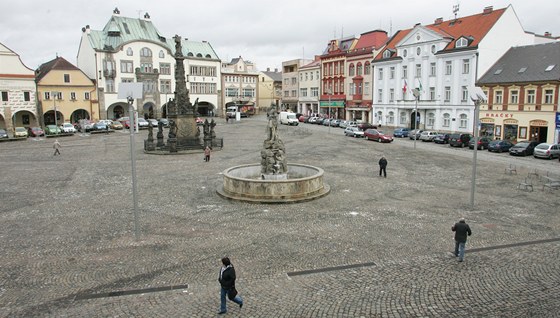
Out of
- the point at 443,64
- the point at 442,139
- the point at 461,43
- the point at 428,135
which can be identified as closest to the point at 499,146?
the point at 442,139

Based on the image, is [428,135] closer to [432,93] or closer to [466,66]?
[466,66]

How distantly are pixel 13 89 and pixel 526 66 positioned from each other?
59.3 metres

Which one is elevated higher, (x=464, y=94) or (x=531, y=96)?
(x=464, y=94)

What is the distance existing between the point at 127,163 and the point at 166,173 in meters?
5.32

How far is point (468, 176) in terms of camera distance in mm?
26328

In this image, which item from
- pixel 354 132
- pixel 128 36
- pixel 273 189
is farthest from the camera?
pixel 128 36

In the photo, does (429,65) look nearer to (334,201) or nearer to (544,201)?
(544,201)

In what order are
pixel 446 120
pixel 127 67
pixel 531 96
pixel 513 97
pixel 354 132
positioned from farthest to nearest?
pixel 127 67 < pixel 446 120 < pixel 354 132 < pixel 513 97 < pixel 531 96

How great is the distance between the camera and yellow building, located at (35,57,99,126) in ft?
194

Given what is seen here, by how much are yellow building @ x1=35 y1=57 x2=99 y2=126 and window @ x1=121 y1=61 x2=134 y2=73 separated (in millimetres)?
6244

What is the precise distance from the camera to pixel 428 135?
4681 centimetres

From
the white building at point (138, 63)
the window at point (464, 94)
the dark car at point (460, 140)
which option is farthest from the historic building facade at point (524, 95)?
the white building at point (138, 63)

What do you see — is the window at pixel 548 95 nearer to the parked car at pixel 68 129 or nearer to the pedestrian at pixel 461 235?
the pedestrian at pixel 461 235

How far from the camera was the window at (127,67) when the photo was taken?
227 feet
